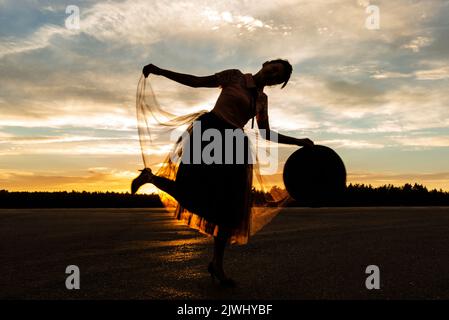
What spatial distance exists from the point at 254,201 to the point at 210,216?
70 centimetres

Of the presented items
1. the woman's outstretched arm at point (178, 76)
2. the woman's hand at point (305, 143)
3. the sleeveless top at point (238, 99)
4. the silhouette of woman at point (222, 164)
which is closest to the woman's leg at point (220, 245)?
the silhouette of woman at point (222, 164)

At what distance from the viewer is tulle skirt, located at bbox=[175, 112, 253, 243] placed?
18.8 feet

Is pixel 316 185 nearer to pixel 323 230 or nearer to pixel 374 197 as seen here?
pixel 323 230

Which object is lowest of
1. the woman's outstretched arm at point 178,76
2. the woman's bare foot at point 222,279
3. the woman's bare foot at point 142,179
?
the woman's bare foot at point 222,279

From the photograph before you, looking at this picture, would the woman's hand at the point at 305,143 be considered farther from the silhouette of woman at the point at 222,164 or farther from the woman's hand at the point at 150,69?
the woman's hand at the point at 150,69

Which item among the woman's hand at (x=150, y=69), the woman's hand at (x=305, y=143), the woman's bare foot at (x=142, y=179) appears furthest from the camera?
the woman's hand at (x=305, y=143)

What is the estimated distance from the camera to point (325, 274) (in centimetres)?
660

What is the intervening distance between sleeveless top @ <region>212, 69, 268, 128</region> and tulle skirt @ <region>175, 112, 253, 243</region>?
99 millimetres

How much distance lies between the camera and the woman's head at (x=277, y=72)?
5.83 meters

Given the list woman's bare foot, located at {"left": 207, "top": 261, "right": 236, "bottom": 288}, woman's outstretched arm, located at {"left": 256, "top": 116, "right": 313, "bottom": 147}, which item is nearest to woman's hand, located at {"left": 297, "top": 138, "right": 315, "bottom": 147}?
woman's outstretched arm, located at {"left": 256, "top": 116, "right": 313, "bottom": 147}

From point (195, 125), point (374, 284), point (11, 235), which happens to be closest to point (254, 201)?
point (195, 125)

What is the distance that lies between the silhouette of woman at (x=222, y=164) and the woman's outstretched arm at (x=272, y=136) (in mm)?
192

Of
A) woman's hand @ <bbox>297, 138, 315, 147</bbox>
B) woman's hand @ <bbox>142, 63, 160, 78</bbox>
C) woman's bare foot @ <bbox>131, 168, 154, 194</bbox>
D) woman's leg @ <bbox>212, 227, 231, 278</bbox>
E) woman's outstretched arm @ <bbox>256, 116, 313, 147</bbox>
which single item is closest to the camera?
woman's bare foot @ <bbox>131, 168, 154, 194</bbox>

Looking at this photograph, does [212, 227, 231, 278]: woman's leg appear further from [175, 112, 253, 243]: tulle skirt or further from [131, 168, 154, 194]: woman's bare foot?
[131, 168, 154, 194]: woman's bare foot
